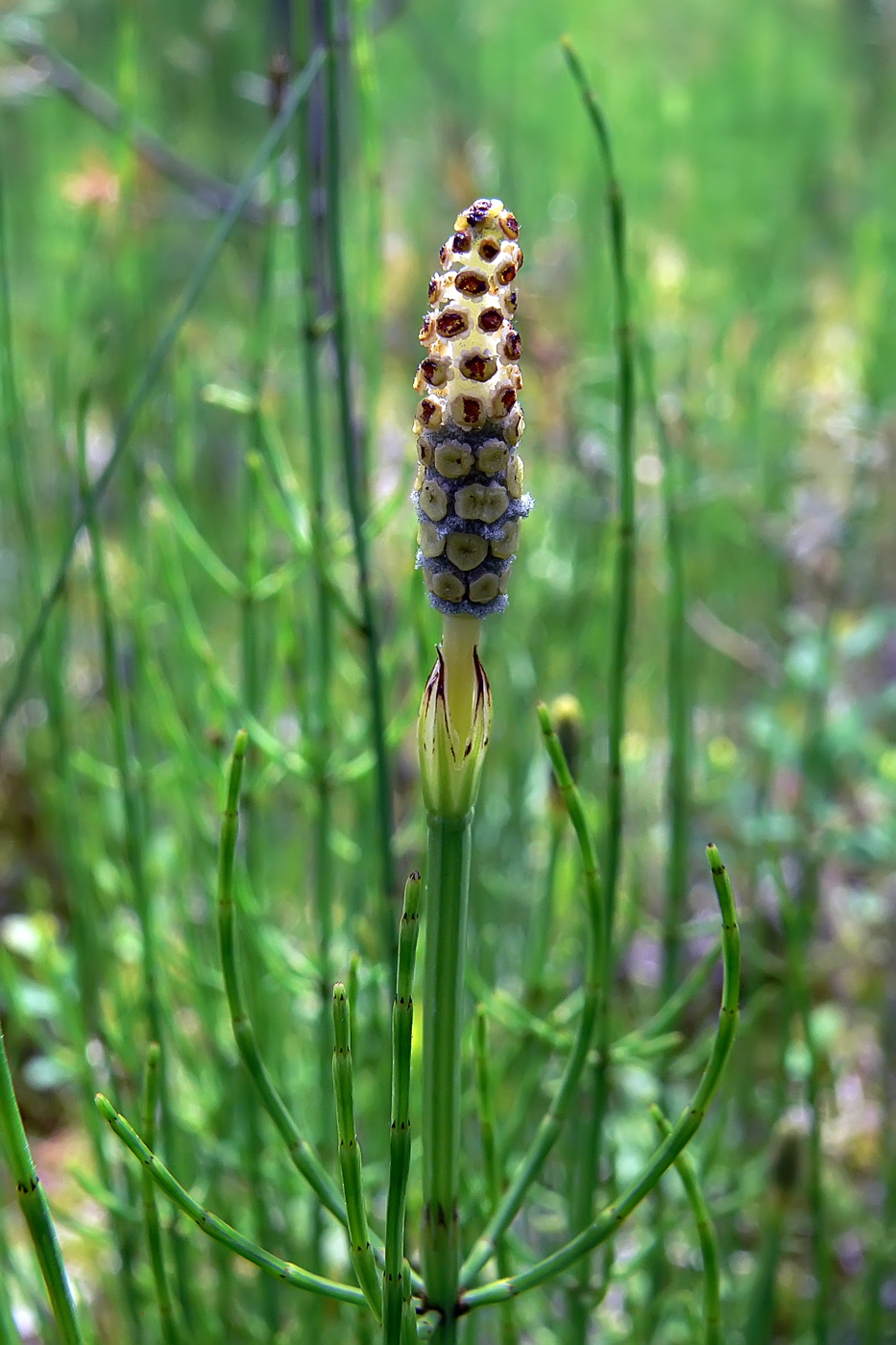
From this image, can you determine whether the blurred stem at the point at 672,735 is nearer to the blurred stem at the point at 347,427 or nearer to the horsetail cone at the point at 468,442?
the blurred stem at the point at 347,427

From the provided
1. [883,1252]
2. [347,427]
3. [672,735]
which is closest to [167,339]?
[347,427]

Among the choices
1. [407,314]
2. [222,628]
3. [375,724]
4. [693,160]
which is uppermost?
[693,160]

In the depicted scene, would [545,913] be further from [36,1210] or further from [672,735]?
[36,1210]

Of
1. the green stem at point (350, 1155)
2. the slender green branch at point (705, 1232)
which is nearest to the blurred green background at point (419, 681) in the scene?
the slender green branch at point (705, 1232)

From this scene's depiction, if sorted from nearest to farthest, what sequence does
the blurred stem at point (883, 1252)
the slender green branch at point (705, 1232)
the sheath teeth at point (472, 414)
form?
1. the sheath teeth at point (472, 414)
2. the slender green branch at point (705, 1232)
3. the blurred stem at point (883, 1252)

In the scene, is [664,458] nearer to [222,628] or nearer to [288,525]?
[288,525]

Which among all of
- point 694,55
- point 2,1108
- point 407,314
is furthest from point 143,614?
point 694,55
